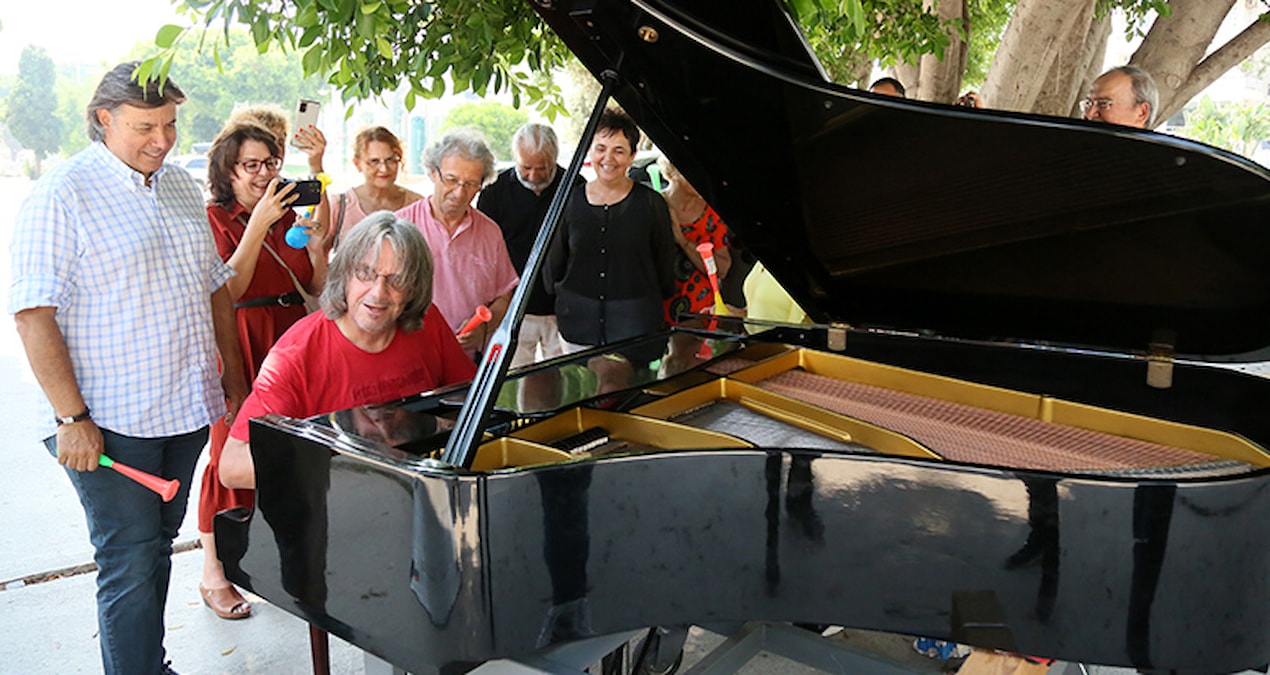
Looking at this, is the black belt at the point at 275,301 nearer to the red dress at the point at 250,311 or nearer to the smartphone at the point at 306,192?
the red dress at the point at 250,311

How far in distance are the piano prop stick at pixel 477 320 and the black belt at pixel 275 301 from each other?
59cm

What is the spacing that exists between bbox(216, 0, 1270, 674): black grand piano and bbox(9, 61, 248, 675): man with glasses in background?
622 millimetres

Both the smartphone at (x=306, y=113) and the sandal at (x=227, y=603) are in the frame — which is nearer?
the sandal at (x=227, y=603)

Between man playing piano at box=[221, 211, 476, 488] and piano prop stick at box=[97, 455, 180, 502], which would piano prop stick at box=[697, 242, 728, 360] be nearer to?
man playing piano at box=[221, 211, 476, 488]

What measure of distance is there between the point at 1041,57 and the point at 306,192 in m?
4.67

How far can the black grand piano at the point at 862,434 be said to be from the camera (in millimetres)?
1845

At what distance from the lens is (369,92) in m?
3.07

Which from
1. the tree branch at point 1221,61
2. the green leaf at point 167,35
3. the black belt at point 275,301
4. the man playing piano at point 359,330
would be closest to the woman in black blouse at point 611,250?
the black belt at point 275,301

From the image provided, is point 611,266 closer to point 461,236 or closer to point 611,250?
point 611,250

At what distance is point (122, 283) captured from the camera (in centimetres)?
262

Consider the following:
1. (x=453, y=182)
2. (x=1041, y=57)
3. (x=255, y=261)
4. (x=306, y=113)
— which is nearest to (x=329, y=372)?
(x=255, y=261)

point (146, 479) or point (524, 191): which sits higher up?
point (524, 191)

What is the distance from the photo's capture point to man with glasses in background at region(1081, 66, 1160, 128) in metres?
3.57

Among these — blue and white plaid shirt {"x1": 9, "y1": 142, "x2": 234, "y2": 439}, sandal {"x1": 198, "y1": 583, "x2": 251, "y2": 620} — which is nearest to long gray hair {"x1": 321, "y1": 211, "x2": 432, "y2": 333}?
blue and white plaid shirt {"x1": 9, "y1": 142, "x2": 234, "y2": 439}
